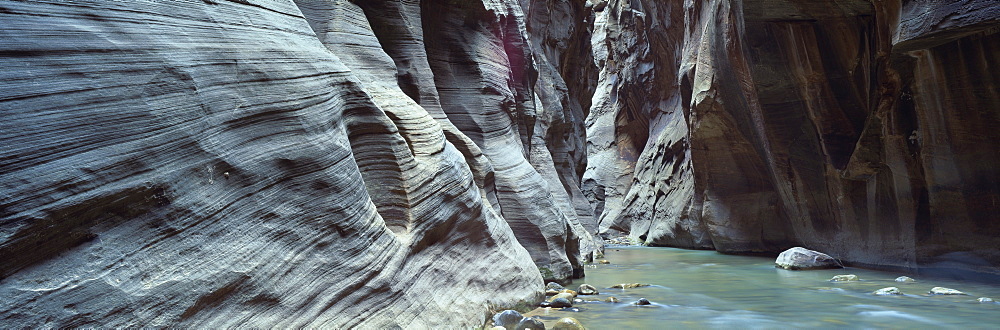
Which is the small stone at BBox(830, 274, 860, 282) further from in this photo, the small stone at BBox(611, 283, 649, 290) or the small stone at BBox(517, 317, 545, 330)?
the small stone at BBox(517, 317, 545, 330)

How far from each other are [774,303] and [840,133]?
644 centimetres

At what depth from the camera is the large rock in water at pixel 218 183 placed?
286 centimetres

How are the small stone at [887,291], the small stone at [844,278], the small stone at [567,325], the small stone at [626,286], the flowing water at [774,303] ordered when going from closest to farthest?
the small stone at [567,325] → the flowing water at [774,303] → the small stone at [887,291] → the small stone at [626,286] → the small stone at [844,278]

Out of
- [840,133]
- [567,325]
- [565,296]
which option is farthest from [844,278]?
[567,325]

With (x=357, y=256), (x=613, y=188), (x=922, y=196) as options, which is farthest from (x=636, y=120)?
(x=357, y=256)

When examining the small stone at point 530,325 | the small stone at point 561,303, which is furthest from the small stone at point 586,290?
the small stone at point 530,325

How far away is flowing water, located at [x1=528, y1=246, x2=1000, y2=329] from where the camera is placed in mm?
6125

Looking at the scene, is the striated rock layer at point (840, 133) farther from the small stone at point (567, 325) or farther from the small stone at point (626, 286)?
the small stone at point (567, 325)

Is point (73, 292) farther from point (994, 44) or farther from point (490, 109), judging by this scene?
point (994, 44)

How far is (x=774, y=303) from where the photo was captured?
24.7ft

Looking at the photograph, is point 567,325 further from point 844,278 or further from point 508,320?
point 844,278

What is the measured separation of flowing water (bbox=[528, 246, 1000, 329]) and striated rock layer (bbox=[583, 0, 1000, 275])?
1219mm

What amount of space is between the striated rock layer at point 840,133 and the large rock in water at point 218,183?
682cm

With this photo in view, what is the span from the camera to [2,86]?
2803 mm
